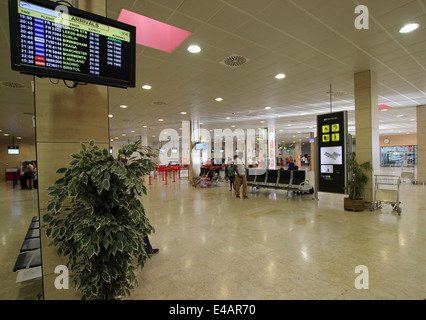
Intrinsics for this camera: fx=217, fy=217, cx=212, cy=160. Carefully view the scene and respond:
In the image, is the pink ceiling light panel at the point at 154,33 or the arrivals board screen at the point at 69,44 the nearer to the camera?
the arrivals board screen at the point at 69,44

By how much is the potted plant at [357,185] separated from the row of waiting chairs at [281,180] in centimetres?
171

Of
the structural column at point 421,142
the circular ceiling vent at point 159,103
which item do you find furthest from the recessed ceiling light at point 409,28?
the structural column at point 421,142

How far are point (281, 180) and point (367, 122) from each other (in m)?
3.50

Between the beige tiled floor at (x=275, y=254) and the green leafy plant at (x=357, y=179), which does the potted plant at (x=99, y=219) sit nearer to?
the beige tiled floor at (x=275, y=254)

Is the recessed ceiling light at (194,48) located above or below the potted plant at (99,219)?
above

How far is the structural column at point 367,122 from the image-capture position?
5.93m

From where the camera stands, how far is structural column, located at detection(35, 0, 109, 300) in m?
2.17

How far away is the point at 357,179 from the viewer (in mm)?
5852

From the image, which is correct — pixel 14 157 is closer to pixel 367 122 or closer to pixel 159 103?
pixel 159 103

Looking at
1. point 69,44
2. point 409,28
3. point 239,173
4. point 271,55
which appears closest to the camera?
point 69,44

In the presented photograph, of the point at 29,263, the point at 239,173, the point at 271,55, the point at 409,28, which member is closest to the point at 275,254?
the point at 29,263

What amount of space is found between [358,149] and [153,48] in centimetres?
592
